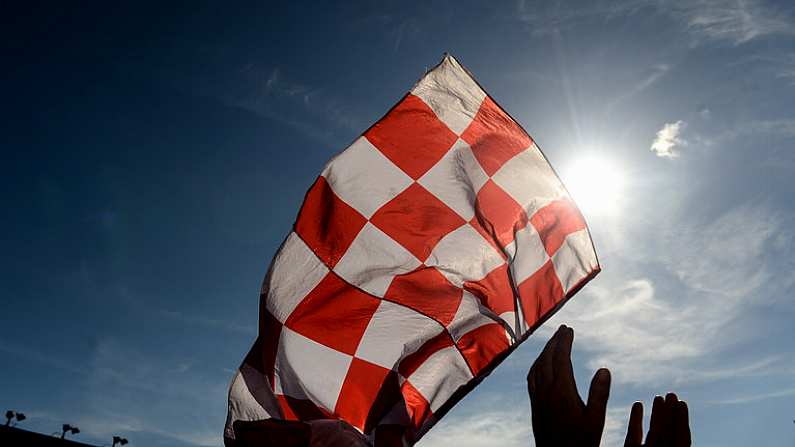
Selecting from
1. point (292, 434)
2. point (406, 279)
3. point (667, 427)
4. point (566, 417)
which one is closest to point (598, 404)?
point (566, 417)

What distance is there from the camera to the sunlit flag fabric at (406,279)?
309cm

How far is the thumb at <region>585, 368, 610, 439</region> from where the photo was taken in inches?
42.8

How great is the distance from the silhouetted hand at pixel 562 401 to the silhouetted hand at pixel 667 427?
0.18 metres

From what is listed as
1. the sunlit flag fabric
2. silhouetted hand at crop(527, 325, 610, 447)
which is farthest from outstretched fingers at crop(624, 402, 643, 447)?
the sunlit flag fabric

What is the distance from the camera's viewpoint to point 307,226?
324 cm

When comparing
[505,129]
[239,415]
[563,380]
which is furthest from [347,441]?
[505,129]

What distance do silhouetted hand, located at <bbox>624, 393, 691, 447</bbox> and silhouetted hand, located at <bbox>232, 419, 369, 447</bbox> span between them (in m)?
0.74

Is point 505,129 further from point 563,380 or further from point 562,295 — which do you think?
point 563,380

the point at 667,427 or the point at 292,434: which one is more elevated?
the point at 667,427

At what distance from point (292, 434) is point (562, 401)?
0.70 m

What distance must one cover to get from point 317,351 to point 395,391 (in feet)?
1.69

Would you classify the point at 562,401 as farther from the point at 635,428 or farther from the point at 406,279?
the point at 406,279

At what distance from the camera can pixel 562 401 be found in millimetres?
1160

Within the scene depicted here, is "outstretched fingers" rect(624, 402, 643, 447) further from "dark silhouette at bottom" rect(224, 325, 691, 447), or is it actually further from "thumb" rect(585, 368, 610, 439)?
"thumb" rect(585, 368, 610, 439)
